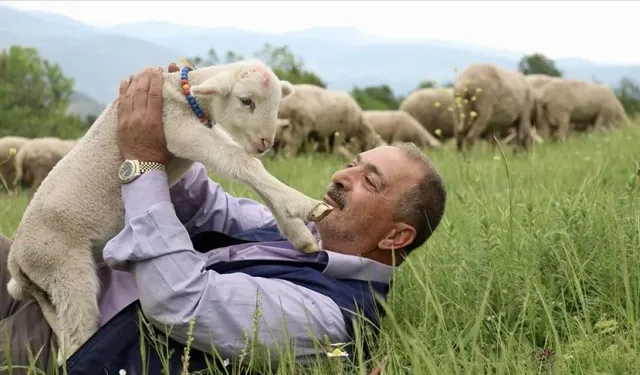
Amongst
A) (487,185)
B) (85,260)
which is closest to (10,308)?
(85,260)

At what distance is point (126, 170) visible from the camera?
2.93m

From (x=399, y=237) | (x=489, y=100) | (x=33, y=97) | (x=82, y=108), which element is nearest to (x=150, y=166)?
(x=399, y=237)

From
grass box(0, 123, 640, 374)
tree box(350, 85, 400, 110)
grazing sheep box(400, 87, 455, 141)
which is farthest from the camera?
tree box(350, 85, 400, 110)

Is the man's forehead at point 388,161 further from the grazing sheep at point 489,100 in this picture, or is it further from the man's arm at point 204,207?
the grazing sheep at point 489,100

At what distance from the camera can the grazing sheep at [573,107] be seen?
15828 millimetres

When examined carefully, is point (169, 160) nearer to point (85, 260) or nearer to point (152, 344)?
point (85, 260)

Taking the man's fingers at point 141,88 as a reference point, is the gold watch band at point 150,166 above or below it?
below

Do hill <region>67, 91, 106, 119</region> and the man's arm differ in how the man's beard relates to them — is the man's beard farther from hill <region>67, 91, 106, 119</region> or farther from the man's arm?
hill <region>67, 91, 106, 119</region>

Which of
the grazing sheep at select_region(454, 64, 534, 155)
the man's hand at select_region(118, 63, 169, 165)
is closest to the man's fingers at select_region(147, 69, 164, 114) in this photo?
the man's hand at select_region(118, 63, 169, 165)

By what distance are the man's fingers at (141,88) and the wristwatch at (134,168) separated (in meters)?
0.24

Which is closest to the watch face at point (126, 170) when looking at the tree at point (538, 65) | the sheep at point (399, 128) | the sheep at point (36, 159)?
the sheep at point (36, 159)

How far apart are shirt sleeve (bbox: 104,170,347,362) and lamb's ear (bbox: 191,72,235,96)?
495 mm

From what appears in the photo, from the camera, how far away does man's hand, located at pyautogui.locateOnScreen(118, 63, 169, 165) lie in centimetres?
299

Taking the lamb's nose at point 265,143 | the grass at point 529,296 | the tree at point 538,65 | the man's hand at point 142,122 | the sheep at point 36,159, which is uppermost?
the man's hand at point 142,122
